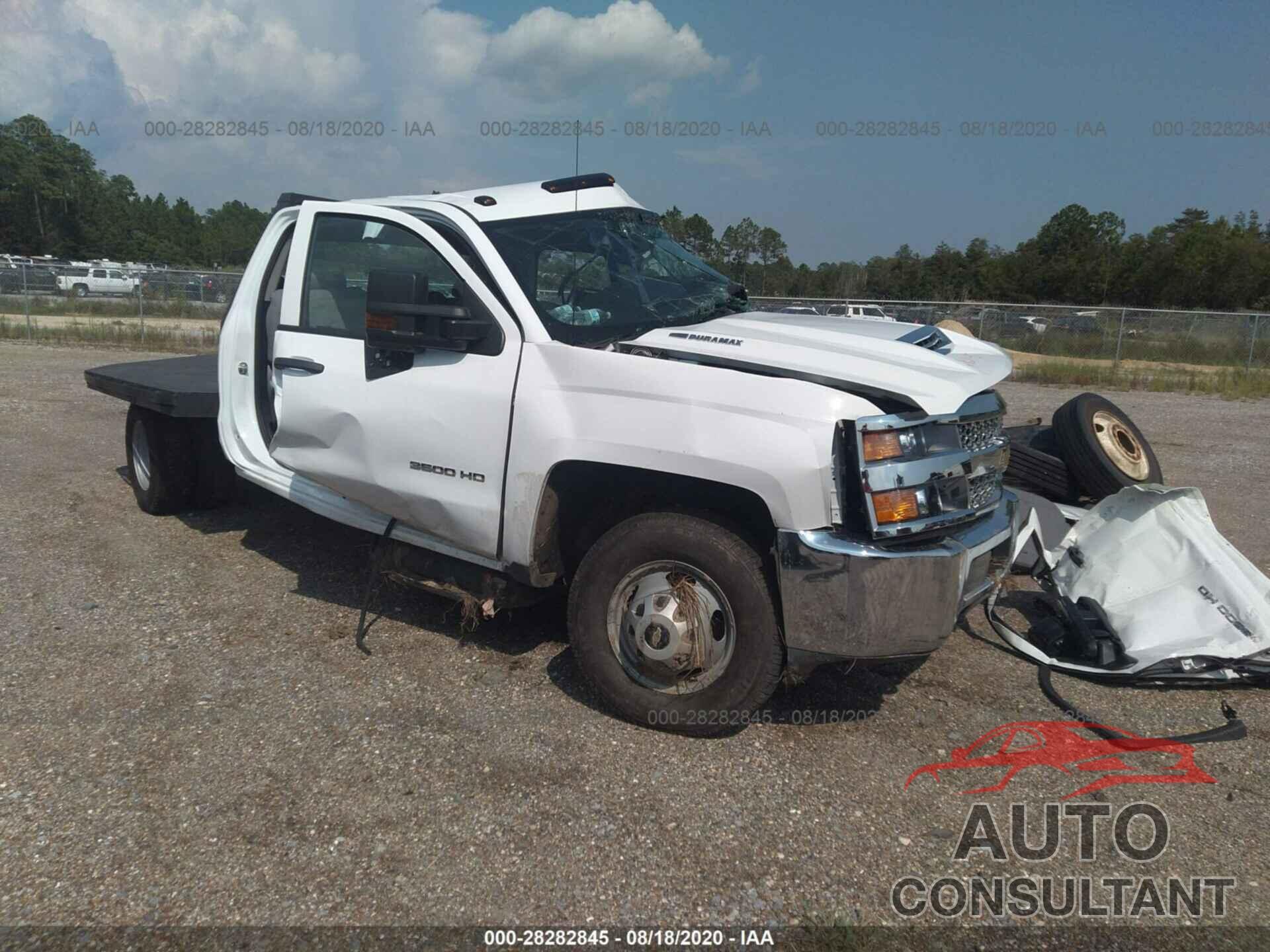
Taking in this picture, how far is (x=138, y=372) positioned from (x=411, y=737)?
428 centimetres

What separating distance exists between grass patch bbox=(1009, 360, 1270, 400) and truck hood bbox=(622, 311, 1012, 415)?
15.8m

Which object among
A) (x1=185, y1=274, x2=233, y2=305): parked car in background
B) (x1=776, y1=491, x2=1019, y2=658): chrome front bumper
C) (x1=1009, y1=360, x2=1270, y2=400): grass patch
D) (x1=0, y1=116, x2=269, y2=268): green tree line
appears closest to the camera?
(x1=776, y1=491, x2=1019, y2=658): chrome front bumper

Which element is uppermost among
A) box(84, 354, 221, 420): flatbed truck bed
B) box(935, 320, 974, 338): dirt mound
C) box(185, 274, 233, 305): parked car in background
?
box(185, 274, 233, 305): parked car in background

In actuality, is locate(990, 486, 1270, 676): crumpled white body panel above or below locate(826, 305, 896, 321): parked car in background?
below

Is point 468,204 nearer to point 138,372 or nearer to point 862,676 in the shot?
point 862,676

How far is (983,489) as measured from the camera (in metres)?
3.62

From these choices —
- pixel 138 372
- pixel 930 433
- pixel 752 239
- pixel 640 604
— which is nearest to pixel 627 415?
pixel 640 604

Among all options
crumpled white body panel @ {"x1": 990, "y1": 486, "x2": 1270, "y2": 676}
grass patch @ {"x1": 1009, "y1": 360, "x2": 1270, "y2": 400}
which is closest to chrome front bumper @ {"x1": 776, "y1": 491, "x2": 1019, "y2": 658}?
crumpled white body panel @ {"x1": 990, "y1": 486, "x2": 1270, "y2": 676}

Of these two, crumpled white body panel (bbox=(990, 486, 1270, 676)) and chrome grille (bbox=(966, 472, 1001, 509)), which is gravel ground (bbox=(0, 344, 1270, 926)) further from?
chrome grille (bbox=(966, 472, 1001, 509))

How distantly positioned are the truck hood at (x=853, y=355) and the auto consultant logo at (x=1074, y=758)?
135cm

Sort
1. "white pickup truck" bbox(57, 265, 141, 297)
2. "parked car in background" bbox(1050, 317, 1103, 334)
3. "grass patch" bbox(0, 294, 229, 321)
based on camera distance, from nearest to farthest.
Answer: "parked car in background" bbox(1050, 317, 1103, 334) → "grass patch" bbox(0, 294, 229, 321) → "white pickup truck" bbox(57, 265, 141, 297)

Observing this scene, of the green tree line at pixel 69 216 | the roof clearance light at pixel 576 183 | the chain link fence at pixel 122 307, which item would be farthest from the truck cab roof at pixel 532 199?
the green tree line at pixel 69 216

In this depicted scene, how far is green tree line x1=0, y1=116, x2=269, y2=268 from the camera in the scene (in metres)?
67.4

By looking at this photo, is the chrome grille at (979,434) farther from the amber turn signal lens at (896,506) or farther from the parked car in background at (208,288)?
the parked car in background at (208,288)
